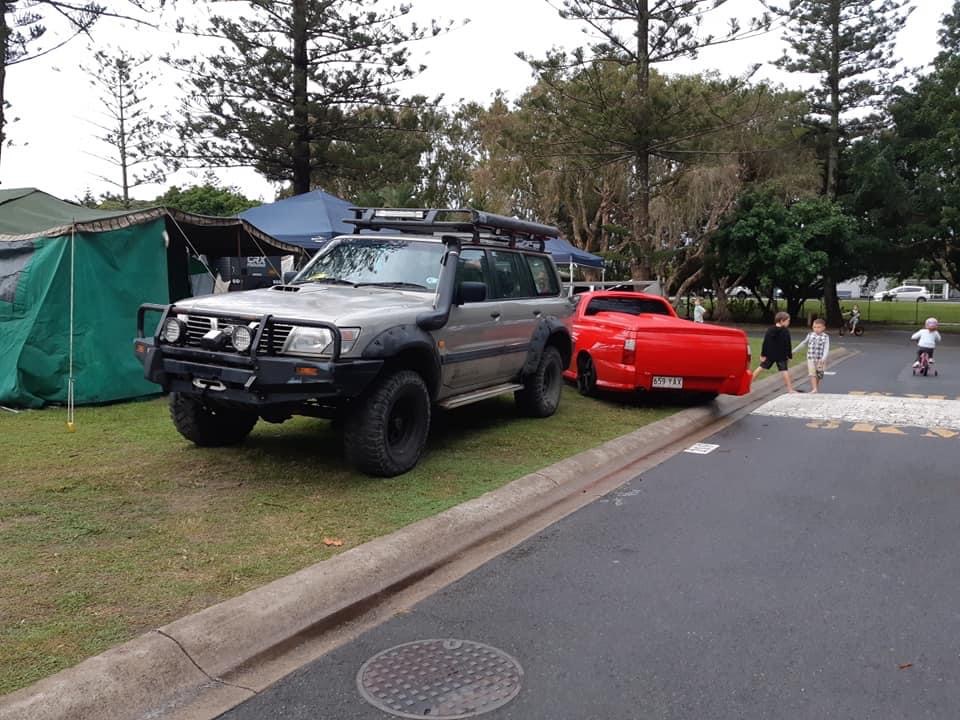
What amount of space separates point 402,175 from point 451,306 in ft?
52.5

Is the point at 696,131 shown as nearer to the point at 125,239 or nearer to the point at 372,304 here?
the point at 125,239

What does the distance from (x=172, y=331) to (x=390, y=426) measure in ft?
5.89

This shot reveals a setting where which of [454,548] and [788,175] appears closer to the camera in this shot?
[454,548]

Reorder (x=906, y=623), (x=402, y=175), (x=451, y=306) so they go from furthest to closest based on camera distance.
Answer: (x=402, y=175), (x=451, y=306), (x=906, y=623)

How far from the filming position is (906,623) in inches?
164

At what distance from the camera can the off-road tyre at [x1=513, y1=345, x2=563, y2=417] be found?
923 cm

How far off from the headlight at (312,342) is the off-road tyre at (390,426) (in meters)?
0.54

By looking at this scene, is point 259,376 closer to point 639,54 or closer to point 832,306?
point 639,54

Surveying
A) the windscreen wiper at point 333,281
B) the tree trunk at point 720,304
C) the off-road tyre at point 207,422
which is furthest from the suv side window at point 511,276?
the tree trunk at point 720,304

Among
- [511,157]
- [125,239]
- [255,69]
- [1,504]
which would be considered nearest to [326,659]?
[1,504]

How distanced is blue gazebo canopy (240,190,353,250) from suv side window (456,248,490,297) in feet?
23.9

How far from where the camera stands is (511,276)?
8703 mm

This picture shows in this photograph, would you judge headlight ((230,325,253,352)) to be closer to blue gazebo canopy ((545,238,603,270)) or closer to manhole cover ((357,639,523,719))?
manhole cover ((357,639,523,719))

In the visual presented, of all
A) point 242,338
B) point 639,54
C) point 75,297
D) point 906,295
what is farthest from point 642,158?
point 906,295
